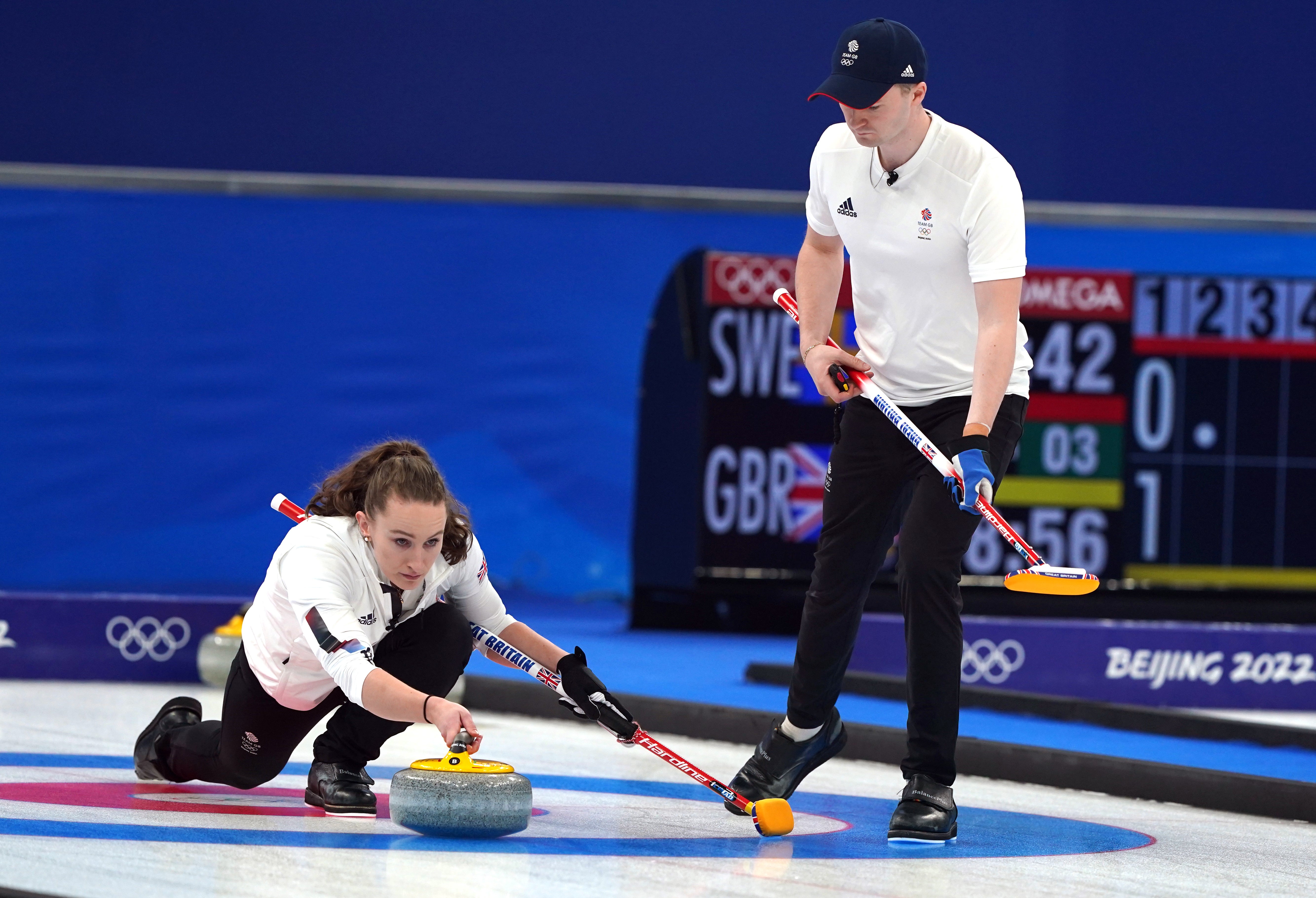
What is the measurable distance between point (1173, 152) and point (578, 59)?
3589 millimetres

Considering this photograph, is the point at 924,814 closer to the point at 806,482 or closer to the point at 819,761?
the point at 819,761

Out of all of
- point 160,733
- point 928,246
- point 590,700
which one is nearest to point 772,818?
point 590,700

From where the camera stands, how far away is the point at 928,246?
3.25 m

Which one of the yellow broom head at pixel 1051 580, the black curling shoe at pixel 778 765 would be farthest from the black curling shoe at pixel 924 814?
the yellow broom head at pixel 1051 580

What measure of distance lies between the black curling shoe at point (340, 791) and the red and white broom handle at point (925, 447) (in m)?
1.25

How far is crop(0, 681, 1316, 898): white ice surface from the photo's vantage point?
2.52 m

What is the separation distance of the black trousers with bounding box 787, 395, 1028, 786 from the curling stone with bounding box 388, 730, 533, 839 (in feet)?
2.29

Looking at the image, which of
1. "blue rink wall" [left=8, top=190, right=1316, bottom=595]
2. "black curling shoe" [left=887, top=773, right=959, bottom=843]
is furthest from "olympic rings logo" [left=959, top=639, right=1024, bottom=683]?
"blue rink wall" [left=8, top=190, right=1316, bottom=595]

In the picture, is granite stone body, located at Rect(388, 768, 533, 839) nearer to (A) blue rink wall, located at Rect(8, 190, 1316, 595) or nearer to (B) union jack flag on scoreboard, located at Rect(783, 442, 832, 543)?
(B) union jack flag on scoreboard, located at Rect(783, 442, 832, 543)

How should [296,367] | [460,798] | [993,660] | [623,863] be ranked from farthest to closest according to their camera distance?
[296,367] → [993,660] → [460,798] → [623,863]

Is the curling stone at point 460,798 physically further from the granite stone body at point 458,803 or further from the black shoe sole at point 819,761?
the black shoe sole at point 819,761

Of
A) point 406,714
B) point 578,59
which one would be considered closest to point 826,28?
point 578,59

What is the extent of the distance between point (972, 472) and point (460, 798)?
3.61ft

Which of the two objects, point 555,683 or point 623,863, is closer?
point 623,863
